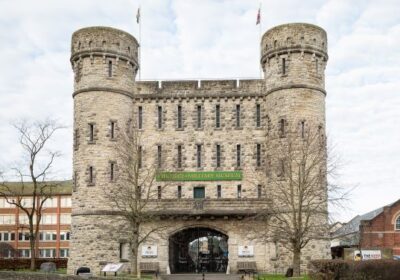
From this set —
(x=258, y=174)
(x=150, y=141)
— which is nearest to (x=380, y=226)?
(x=258, y=174)

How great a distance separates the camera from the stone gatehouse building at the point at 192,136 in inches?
1508

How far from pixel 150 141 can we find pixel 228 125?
520 centimetres

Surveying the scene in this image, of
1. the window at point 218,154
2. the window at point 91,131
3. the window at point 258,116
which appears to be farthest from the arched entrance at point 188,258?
the window at point 91,131

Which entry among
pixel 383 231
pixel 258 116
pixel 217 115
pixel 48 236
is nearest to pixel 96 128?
pixel 217 115

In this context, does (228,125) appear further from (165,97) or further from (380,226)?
(380,226)

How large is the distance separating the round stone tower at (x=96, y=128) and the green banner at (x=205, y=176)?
12.6 feet

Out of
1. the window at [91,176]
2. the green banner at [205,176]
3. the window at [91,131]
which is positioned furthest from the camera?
the green banner at [205,176]

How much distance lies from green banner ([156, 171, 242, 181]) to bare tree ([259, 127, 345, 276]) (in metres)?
2.21

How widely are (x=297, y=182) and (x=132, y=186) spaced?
10.3m

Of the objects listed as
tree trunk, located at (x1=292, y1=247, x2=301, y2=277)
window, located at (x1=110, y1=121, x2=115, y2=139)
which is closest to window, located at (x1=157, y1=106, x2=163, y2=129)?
window, located at (x1=110, y1=121, x2=115, y2=139)

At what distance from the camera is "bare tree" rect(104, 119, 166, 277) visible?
3650 cm

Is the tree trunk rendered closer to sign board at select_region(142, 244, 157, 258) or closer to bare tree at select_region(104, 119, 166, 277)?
bare tree at select_region(104, 119, 166, 277)

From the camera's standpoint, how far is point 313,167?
3734 cm

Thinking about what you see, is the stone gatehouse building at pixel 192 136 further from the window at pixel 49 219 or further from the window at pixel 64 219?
the window at pixel 49 219
